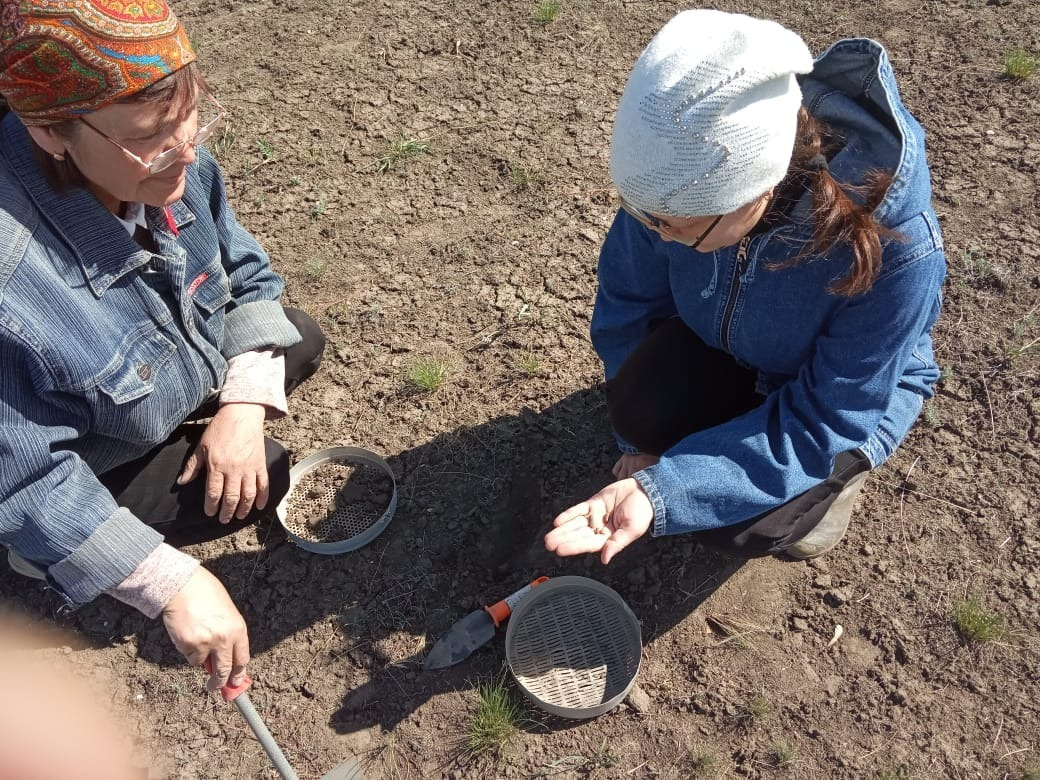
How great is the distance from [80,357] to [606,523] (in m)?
1.21

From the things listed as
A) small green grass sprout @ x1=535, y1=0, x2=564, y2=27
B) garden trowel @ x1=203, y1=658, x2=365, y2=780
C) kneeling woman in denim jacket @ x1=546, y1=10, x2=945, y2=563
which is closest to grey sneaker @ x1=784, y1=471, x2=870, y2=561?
kneeling woman in denim jacket @ x1=546, y1=10, x2=945, y2=563

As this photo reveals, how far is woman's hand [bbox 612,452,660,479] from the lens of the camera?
2.40 meters

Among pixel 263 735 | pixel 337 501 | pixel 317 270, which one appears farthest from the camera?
pixel 317 270

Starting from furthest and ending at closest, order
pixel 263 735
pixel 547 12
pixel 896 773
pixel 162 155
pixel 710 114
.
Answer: pixel 547 12 → pixel 896 773 → pixel 263 735 → pixel 162 155 → pixel 710 114

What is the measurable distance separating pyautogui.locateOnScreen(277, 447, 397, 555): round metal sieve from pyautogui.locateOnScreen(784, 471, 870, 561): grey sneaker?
125 centimetres

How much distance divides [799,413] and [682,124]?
0.82m

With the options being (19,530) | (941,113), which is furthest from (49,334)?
(941,113)

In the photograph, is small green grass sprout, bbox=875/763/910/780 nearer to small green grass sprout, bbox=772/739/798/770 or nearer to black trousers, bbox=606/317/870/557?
small green grass sprout, bbox=772/739/798/770

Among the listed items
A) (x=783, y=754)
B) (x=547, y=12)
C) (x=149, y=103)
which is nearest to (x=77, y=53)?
(x=149, y=103)

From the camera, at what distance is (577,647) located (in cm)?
230

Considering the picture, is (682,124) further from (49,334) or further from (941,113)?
(941,113)

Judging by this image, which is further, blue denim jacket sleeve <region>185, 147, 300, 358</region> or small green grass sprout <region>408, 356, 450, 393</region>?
small green grass sprout <region>408, 356, 450, 393</region>

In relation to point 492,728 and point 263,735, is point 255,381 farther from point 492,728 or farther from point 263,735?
point 492,728

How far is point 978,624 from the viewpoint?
228cm
